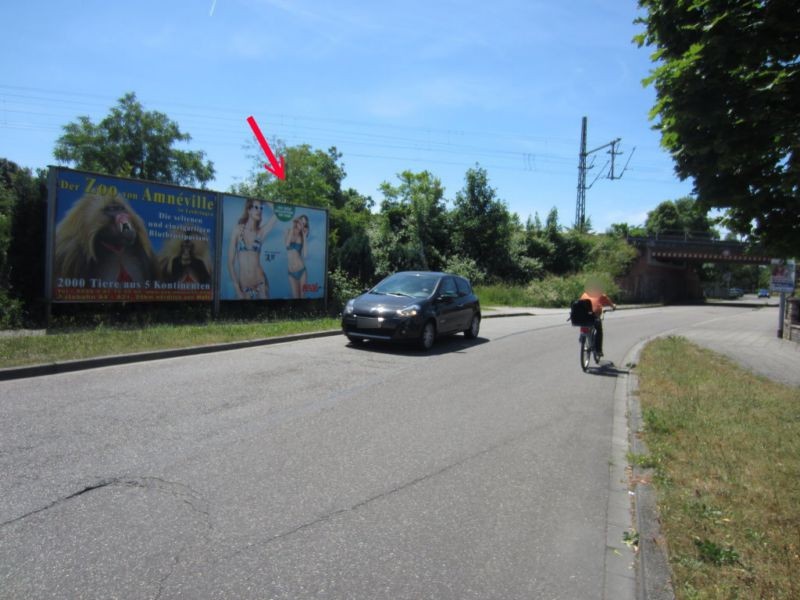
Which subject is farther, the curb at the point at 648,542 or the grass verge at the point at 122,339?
the grass verge at the point at 122,339

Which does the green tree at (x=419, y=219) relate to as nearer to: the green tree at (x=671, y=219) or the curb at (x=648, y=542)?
the curb at (x=648, y=542)

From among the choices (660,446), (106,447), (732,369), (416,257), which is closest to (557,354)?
(732,369)

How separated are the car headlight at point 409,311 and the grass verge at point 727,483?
454 cm

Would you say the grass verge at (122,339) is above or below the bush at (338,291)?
below

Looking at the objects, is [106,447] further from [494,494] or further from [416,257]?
[416,257]

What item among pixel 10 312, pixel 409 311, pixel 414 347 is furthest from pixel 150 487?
pixel 10 312

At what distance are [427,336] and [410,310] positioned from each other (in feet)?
2.28

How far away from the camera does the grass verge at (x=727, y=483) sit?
310cm

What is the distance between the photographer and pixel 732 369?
407 inches

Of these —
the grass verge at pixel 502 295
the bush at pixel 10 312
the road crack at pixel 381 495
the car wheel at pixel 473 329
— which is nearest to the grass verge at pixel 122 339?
the bush at pixel 10 312

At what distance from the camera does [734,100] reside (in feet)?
14.9

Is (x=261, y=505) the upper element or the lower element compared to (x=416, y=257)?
lower

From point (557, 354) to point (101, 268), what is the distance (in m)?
10.1

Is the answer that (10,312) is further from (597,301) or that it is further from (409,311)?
(597,301)
